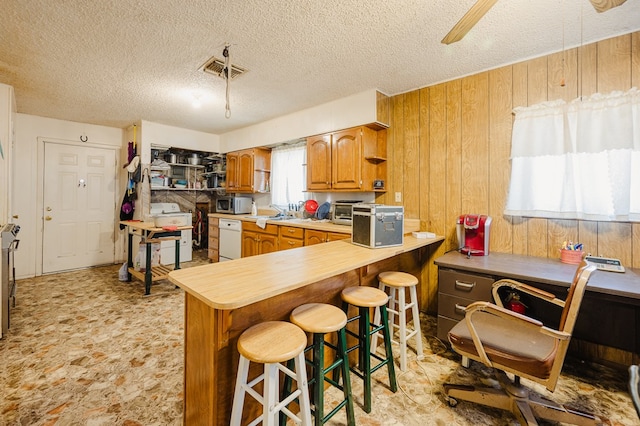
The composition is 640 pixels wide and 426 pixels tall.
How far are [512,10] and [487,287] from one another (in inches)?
74.7

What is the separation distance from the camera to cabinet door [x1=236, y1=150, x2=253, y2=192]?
4829 millimetres

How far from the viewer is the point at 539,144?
2.36 m

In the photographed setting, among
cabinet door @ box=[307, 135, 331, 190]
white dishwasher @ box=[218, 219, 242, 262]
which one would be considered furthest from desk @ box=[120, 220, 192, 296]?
cabinet door @ box=[307, 135, 331, 190]

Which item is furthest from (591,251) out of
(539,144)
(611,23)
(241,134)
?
(241,134)

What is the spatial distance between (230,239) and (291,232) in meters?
1.50

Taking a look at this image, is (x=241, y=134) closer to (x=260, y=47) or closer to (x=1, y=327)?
(x=260, y=47)

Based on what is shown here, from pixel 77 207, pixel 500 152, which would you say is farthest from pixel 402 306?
pixel 77 207

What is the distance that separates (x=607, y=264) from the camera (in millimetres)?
1996

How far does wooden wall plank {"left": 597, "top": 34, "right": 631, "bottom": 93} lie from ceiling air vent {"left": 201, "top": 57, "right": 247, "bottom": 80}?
2.98m

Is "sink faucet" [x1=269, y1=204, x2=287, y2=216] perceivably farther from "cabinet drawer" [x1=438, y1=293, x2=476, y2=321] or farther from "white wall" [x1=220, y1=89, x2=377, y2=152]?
"cabinet drawer" [x1=438, y1=293, x2=476, y2=321]

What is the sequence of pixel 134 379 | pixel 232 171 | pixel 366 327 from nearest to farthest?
1. pixel 366 327
2. pixel 134 379
3. pixel 232 171

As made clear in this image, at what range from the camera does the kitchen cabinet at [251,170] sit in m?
4.79

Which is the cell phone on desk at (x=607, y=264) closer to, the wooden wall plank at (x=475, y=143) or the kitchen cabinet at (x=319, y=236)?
the wooden wall plank at (x=475, y=143)

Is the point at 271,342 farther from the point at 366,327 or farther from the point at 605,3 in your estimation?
the point at 605,3
